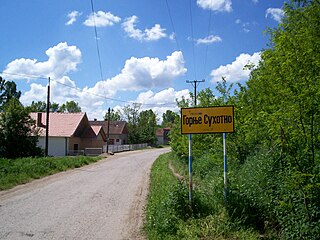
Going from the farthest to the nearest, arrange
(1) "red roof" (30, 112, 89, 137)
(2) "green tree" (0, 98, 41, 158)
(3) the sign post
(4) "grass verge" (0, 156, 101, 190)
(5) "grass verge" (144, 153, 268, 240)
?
1. (1) "red roof" (30, 112, 89, 137)
2. (2) "green tree" (0, 98, 41, 158)
3. (4) "grass verge" (0, 156, 101, 190)
4. (3) the sign post
5. (5) "grass verge" (144, 153, 268, 240)

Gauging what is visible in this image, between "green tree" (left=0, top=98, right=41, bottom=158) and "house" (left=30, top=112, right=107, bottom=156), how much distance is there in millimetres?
10470

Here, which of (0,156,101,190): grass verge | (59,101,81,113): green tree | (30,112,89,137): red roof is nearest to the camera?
(0,156,101,190): grass verge

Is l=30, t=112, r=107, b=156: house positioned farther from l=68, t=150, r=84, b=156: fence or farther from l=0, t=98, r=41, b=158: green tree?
l=0, t=98, r=41, b=158: green tree

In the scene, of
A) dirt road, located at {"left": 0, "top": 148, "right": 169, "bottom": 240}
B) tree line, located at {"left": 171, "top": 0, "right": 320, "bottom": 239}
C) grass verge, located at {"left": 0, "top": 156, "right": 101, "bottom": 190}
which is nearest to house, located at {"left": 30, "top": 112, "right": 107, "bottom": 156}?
grass verge, located at {"left": 0, "top": 156, "right": 101, "bottom": 190}

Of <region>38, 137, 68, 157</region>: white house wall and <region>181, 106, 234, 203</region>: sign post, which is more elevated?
<region>181, 106, 234, 203</region>: sign post

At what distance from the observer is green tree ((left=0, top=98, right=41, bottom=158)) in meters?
28.2

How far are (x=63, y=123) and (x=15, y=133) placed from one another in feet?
52.8

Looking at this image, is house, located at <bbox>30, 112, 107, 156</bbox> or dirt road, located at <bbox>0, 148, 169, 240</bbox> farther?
house, located at <bbox>30, 112, 107, 156</bbox>

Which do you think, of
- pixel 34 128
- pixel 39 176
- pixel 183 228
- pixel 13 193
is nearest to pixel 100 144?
pixel 34 128

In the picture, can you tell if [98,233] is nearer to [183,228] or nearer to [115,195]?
[183,228]

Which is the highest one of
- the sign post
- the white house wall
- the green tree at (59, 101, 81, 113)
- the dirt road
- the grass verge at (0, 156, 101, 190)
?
the green tree at (59, 101, 81, 113)

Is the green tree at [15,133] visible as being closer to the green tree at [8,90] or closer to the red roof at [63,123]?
the red roof at [63,123]

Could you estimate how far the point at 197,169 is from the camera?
15.7 meters

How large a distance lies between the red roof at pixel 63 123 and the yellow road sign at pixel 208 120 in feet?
117
